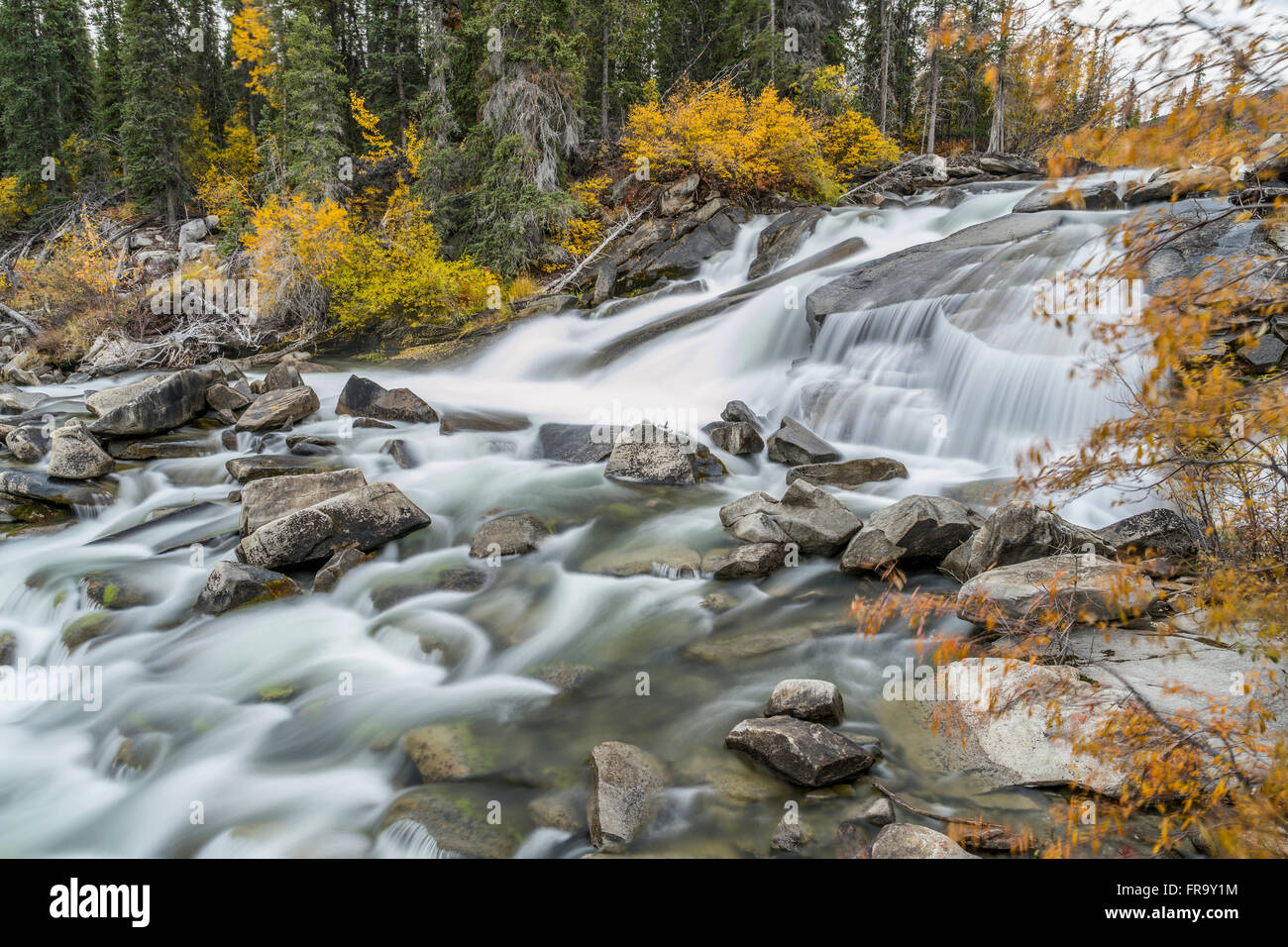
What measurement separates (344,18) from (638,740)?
3579cm

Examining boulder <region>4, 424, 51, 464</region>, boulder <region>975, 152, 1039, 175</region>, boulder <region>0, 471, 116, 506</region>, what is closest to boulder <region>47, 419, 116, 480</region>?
boulder <region>0, 471, 116, 506</region>

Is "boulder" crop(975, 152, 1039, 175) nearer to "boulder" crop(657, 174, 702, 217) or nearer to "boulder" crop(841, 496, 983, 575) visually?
"boulder" crop(657, 174, 702, 217)

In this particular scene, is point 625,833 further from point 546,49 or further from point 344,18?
point 344,18

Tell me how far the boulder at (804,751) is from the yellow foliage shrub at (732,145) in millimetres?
16990

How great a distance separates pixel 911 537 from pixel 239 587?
232 inches

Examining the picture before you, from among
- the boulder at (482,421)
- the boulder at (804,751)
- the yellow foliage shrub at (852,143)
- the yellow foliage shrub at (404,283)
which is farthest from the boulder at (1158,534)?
the yellow foliage shrub at (852,143)

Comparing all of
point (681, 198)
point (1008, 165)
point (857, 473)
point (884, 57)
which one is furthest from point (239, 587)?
point (884, 57)

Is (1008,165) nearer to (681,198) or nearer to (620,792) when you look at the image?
(681,198)

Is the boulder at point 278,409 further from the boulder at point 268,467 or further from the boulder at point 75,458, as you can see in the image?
the boulder at point 75,458

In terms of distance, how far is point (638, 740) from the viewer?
4809 mm

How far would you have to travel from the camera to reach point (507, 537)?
7.49 metres

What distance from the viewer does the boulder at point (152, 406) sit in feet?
31.9

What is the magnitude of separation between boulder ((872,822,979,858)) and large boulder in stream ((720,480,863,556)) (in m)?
3.49
